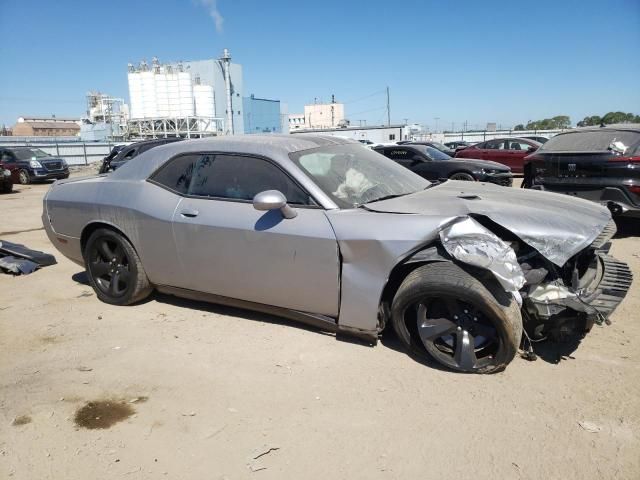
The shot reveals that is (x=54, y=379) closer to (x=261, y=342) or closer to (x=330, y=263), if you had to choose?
(x=261, y=342)

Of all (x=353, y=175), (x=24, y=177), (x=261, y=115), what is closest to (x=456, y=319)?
(x=353, y=175)

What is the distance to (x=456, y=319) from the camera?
3098 millimetres

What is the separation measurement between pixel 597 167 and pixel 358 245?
4625 mm

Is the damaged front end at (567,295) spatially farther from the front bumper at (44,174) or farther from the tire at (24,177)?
the tire at (24,177)

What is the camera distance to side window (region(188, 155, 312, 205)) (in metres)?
3.55

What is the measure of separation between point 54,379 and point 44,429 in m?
0.62

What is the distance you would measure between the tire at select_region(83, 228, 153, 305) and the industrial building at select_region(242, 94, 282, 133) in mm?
66344

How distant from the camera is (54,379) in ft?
10.8

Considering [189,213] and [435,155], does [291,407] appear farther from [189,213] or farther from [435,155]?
[435,155]

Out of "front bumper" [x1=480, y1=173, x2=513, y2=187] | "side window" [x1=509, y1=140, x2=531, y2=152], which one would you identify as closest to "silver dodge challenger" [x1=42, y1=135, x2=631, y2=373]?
"front bumper" [x1=480, y1=173, x2=513, y2=187]

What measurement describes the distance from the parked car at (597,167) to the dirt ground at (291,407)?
2.59m

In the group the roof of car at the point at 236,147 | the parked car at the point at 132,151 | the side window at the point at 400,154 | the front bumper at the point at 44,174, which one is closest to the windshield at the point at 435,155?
the side window at the point at 400,154

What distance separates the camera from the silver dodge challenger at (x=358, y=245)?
304 cm

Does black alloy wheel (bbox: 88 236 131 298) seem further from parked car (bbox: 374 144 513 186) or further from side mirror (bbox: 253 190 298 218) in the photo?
parked car (bbox: 374 144 513 186)
